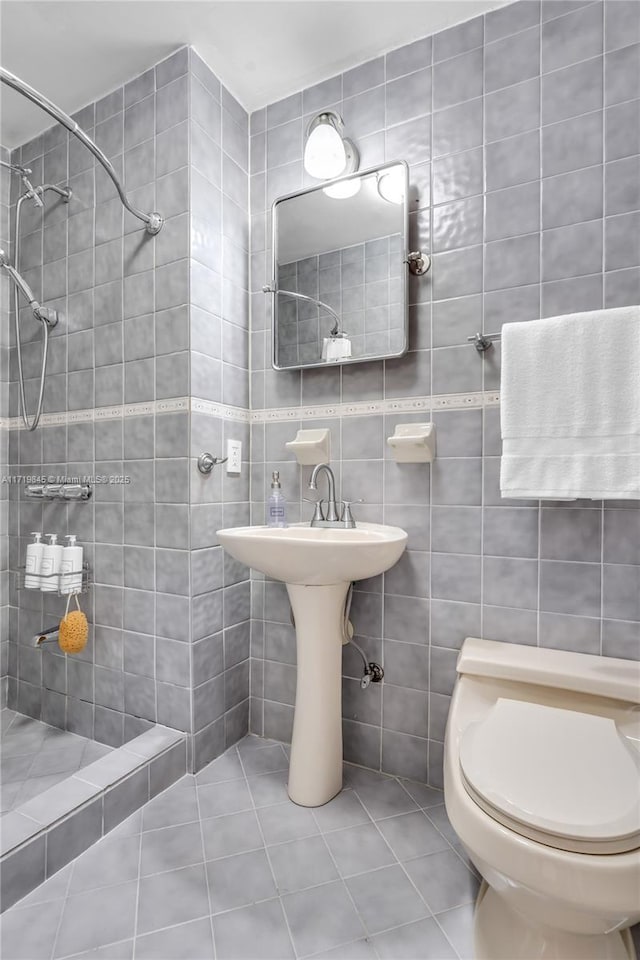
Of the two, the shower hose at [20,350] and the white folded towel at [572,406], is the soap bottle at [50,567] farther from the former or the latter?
the white folded towel at [572,406]

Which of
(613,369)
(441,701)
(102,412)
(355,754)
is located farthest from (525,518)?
(102,412)

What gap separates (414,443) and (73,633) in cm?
134

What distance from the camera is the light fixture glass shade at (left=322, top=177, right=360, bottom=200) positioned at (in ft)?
5.55

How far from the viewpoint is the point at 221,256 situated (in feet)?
5.90

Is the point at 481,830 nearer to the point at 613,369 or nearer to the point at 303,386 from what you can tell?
the point at 613,369

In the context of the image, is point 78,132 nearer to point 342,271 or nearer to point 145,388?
point 145,388

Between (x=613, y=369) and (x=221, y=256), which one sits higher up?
(x=221, y=256)

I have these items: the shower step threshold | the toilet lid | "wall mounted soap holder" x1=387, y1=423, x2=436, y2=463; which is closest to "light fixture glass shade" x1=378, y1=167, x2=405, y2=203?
"wall mounted soap holder" x1=387, y1=423, x2=436, y2=463

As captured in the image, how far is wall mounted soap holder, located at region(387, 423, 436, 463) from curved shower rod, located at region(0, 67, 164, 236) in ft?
3.59

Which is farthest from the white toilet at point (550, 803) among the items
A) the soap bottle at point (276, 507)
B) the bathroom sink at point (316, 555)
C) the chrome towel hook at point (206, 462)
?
the chrome towel hook at point (206, 462)

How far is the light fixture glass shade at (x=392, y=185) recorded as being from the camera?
5.27ft

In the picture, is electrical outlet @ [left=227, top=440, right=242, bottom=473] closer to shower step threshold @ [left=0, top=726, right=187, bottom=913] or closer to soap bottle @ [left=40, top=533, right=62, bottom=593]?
soap bottle @ [left=40, top=533, right=62, bottom=593]

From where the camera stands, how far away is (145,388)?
174 centimetres

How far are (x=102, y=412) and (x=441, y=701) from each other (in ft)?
5.10
